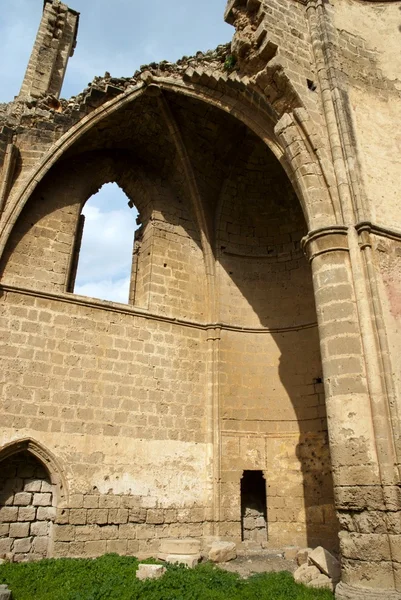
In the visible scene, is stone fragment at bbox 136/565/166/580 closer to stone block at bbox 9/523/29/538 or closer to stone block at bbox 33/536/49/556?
stone block at bbox 33/536/49/556

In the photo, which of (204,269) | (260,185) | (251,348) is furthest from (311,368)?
(260,185)

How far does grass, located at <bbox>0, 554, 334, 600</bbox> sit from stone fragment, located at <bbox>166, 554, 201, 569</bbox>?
144 mm

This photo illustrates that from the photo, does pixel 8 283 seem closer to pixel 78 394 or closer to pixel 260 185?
pixel 78 394

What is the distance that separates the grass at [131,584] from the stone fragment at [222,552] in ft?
1.87

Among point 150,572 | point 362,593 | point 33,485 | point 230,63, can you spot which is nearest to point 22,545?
point 33,485

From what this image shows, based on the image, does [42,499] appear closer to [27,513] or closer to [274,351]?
[27,513]

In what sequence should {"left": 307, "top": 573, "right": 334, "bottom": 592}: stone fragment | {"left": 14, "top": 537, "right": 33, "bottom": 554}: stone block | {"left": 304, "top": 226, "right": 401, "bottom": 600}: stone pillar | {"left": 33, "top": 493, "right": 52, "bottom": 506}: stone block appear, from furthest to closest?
{"left": 33, "top": 493, "right": 52, "bottom": 506}: stone block < {"left": 14, "top": 537, "right": 33, "bottom": 554}: stone block < {"left": 307, "top": 573, "right": 334, "bottom": 592}: stone fragment < {"left": 304, "top": 226, "right": 401, "bottom": 600}: stone pillar

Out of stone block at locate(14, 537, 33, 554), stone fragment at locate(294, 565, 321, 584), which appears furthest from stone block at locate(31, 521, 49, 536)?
stone fragment at locate(294, 565, 321, 584)

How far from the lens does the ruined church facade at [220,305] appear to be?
5.43 metres

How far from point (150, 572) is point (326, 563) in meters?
1.97

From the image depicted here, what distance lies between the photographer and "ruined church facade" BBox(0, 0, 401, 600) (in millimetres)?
5426

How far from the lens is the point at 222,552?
22.1ft

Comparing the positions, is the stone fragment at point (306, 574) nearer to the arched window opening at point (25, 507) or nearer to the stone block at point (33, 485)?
the arched window opening at point (25, 507)

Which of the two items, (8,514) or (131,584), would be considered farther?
(8,514)
